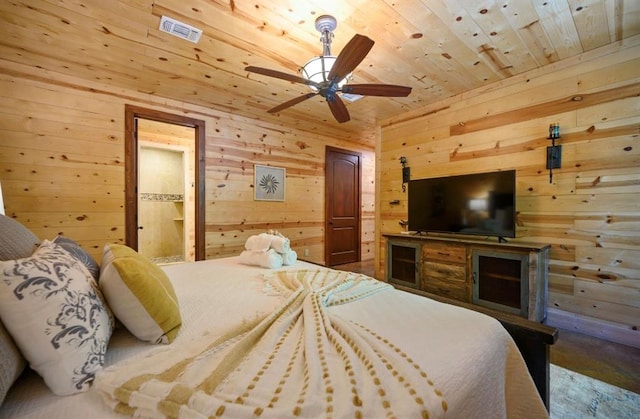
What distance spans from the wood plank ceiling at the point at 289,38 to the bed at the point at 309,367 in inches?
76.5

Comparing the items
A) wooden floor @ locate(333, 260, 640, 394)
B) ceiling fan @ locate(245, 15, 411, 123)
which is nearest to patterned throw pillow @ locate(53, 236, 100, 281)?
ceiling fan @ locate(245, 15, 411, 123)

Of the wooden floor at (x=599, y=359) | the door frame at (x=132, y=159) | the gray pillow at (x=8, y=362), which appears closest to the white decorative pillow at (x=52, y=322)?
the gray pillow at (x=8, y=362)

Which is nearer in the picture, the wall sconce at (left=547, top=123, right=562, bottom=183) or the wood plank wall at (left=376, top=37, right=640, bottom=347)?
the wood plank wall at (left=376, top=37, right=640, bottom=347)

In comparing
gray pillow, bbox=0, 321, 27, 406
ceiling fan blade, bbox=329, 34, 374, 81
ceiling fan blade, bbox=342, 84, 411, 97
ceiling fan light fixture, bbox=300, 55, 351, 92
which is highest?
ceiling fan light fixture, bbox=300, 55, 351, 92

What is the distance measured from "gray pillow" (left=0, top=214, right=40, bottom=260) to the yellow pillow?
0.83ft

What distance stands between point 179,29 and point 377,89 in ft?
5.24

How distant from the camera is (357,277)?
5.60 feet

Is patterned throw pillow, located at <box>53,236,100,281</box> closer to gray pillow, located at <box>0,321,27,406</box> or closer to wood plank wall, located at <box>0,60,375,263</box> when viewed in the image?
gray pillow, located at <box>0,321,27,406</box>

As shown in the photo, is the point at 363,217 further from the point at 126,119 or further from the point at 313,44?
the point at 126,119

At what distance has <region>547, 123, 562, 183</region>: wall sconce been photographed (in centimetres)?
254

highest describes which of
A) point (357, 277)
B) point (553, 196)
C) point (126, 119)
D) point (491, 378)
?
point (126, 119)

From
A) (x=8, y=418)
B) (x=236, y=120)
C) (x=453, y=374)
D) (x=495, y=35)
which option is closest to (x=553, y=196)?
(x=495, y=35)

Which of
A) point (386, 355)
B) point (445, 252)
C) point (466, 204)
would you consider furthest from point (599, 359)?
point (386, 355)

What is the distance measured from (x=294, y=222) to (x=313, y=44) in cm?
279
